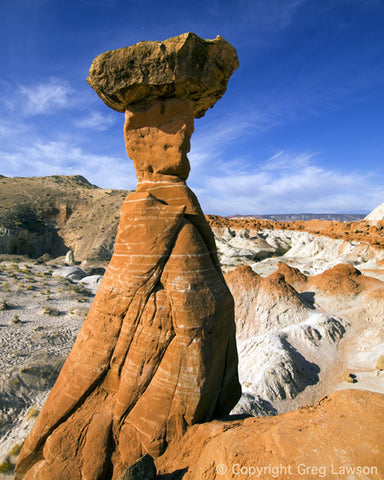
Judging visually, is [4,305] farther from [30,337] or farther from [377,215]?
[377,215]

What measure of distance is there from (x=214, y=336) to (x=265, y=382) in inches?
332

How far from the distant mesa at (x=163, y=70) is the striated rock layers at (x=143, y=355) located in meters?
0.09

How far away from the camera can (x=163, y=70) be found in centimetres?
469

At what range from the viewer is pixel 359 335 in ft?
49.3

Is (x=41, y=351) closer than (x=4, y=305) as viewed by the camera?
Yes

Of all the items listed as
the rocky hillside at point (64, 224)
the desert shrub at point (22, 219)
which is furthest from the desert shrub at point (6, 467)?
the desert shrub at point (22, 219)

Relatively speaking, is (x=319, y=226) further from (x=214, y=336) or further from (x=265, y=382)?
(x=214, y=336)

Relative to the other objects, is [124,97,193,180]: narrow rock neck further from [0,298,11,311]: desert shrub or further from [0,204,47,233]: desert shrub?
[0,204,47,233]: desert shrub

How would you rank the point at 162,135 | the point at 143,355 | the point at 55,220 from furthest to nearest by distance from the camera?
the point at 55,220 → the point at 162,135 → the point at 143,355

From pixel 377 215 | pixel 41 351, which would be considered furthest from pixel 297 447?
pixel 377 215

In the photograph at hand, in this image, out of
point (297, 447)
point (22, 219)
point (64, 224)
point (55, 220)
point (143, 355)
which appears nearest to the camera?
point (297, 447)

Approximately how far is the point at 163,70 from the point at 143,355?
487 cm

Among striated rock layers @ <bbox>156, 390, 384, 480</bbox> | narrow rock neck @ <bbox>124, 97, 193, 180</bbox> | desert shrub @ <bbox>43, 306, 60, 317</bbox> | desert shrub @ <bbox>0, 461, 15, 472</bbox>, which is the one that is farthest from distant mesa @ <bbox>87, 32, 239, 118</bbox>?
desert shrub @ <bbox>43, 306, 60, 317</bbox>

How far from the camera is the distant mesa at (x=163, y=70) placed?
15.2 ft
